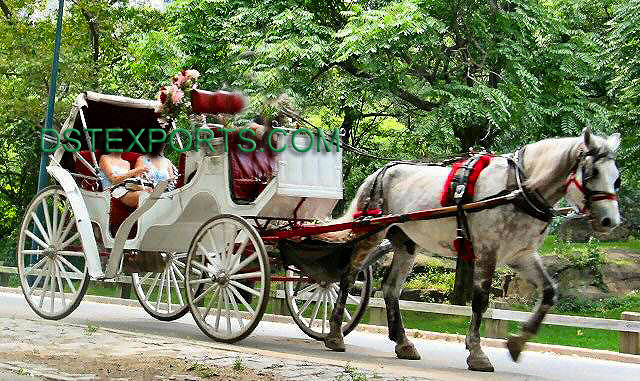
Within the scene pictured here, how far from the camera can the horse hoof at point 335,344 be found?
10.4 metres

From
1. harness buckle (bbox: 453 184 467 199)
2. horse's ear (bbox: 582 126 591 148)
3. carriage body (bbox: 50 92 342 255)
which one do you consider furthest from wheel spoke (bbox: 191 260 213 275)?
horse's ear (bbox: 582 126 591 148)

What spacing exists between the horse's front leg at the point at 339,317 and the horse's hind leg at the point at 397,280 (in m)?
0.42

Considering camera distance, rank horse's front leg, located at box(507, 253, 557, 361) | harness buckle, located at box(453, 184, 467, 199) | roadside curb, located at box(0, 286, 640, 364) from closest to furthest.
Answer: horse's front leg, located at box(507, 253, 557, 361) < harness buckle, located at box(453, 184, 467, 199) < roadside curb, located at box(0, 286, 640, 364)

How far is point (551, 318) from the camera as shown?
12820mm

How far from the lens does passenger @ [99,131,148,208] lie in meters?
12.1

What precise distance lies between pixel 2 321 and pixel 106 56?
17.2m

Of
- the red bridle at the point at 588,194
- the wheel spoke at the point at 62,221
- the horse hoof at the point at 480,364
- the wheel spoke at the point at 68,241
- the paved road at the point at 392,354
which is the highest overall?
the red bridle at the point at 588,194

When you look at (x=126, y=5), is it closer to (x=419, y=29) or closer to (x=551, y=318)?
(x=419, y=29)

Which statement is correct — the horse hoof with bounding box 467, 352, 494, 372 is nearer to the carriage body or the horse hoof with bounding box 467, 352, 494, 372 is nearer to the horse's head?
the horse's head

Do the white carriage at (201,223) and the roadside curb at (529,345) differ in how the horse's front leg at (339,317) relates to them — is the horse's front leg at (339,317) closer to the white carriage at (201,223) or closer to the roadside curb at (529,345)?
the white carriage at (201,223)

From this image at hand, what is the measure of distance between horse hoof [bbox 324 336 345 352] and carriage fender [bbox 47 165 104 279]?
3.11 metres

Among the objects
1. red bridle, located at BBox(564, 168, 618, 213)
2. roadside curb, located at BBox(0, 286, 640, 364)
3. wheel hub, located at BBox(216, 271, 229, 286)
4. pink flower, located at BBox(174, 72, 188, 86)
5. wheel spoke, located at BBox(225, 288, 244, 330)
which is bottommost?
roadside curb, located at BBox(0, 286, 640, 364)

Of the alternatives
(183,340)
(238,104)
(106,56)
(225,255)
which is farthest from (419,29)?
(106,56)

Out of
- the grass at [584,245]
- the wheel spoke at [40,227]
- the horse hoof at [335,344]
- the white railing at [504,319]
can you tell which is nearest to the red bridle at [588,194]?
the white railing at [504,319]
